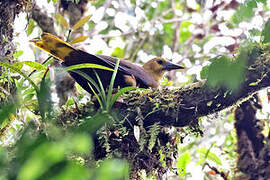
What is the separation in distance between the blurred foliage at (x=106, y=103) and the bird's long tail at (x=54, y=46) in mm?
148

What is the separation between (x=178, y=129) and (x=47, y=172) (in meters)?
1.91

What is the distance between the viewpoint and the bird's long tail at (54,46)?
9.31 ft

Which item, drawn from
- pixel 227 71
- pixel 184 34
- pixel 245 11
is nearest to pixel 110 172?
pixel 227 71

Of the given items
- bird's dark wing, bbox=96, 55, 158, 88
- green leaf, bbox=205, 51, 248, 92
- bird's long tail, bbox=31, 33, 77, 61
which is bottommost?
green leaf, bbox=205, 51, 248, 92

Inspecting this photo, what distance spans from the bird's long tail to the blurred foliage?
148 mm

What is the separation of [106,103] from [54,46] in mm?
619

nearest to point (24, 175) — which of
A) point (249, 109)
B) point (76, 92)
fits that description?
point (76, 92)

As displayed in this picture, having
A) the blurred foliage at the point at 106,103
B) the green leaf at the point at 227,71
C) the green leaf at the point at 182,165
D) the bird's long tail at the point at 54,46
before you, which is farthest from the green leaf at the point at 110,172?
the green leaf at the point at 182,165

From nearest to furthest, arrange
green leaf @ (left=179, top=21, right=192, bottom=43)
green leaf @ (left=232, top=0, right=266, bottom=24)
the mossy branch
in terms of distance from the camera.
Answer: green leaf @ (left=232, top=0, right=266, bottom=24) < the mossy branch < green leaf @ (left=179, top=21, right=192, bottom=43)

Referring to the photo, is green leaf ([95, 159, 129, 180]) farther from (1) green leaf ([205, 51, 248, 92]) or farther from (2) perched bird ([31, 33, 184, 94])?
(2) perched bird ([31, 33, 184, 94])

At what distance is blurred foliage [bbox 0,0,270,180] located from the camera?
1.12 meters

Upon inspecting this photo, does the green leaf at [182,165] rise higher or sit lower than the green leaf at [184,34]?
lower

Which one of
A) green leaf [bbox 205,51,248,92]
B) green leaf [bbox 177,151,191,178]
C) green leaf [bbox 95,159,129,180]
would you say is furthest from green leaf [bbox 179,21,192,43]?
green leaf [bbox 95,159,129,180]

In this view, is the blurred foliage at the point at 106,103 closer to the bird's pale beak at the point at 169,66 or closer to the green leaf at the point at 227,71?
the green leaf at the point at 227,71
